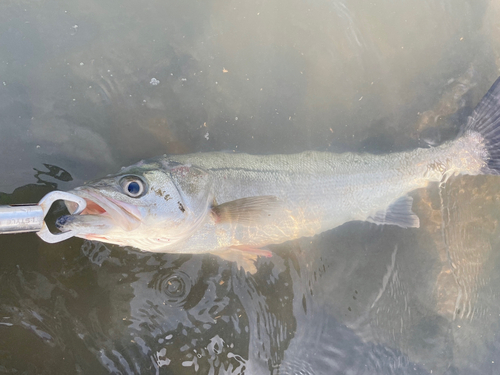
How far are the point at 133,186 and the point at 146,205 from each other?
18cm

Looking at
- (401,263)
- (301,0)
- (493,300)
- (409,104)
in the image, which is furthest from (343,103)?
(493,300)

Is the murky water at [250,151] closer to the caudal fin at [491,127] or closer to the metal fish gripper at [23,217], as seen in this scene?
the caudal fin at [491,127]

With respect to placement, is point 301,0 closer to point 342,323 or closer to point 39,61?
point 39,61

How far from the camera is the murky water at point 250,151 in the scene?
2.87 metres

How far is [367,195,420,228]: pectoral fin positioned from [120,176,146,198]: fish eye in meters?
2.14

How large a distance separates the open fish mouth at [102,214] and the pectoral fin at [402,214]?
220cm

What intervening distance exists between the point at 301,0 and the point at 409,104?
152 centimetres

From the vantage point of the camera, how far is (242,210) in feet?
8.89

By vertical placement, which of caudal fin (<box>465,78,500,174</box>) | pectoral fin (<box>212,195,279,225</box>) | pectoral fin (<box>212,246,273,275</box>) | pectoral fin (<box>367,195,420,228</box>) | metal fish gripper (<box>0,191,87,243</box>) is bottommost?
metal fish gripper (<box>0,191,87,243</box>)

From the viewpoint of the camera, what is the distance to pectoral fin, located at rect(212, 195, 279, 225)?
2.71 meters

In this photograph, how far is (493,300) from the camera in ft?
11.0

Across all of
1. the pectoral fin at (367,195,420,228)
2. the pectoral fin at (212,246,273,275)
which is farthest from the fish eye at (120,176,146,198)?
the pectoral fin at (367,195,420,228)

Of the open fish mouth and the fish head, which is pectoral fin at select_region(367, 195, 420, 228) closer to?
the fish head

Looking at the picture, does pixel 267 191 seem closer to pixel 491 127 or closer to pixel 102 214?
pixel 102 214
